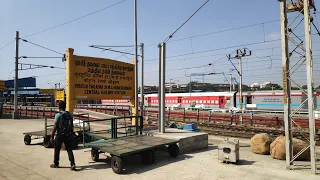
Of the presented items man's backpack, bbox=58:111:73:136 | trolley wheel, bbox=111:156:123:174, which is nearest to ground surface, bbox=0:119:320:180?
trolley wheel, bbox=111:156:123:174

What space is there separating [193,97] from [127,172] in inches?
1554

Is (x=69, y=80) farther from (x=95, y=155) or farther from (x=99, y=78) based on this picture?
(x=95, y=155)

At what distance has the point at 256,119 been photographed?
20469mm

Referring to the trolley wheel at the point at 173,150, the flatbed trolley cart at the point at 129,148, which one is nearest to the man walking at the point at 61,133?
the flatbed trolley cart at the point at 129,148

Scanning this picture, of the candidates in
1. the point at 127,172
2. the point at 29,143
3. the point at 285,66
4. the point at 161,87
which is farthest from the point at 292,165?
the point at 29,143

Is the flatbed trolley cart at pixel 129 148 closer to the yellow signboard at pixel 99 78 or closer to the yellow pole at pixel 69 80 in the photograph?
the yellow pole at pixel 69 80

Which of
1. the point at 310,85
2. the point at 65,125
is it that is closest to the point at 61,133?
the point at 65,125

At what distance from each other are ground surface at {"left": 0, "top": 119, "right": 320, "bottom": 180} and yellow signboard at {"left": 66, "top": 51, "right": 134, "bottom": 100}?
334 centimetres

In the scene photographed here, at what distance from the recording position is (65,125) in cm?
810

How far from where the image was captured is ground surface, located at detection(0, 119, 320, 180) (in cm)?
736

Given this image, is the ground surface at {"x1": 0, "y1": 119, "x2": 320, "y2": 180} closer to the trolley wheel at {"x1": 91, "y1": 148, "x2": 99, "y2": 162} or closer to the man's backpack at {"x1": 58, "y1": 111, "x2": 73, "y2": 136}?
→ the trolley wheel at {"x1": 91, "y1": 148, "x2": 99, "y2": 162}

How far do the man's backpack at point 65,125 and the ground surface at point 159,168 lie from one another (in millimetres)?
1086

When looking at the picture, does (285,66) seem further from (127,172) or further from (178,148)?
(127,172)

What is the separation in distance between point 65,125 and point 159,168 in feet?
10.3
